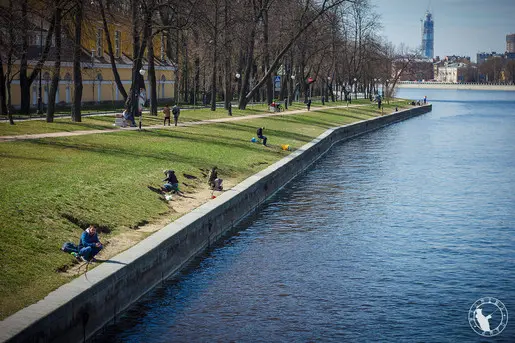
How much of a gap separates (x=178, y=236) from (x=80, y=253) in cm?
399

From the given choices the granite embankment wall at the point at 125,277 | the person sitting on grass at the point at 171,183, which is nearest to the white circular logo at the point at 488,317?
the granite embankment wall at the point at 125,277

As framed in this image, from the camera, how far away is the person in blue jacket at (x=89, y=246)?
19547 mm

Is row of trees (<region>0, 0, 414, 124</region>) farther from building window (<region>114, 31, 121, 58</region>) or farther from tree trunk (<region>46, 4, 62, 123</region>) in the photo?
building window (<region>114, 31, 121, 58</region>)

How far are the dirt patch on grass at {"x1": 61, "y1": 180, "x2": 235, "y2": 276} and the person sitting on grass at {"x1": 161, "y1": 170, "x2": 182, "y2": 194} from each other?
29 cm

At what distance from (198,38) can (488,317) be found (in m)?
56.6

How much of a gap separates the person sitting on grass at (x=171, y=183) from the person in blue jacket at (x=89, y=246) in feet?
32.4

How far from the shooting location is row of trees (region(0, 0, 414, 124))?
48344 mm

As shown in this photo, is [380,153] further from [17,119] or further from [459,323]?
[459,323]

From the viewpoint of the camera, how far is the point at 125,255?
20.0 metres

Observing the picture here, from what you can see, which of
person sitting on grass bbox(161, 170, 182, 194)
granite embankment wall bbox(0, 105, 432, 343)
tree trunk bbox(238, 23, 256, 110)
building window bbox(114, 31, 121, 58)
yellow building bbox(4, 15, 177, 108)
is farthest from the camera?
building window bbox(114, 31, 121, 58)

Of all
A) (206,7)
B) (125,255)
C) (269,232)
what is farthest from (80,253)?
(206,7)

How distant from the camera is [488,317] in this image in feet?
65.3

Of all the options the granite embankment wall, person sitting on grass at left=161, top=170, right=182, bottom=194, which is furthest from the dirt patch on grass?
the granite embankment wall

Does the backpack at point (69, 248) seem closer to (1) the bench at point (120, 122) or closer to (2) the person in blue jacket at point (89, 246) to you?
(2) the person in blue jacket at point (89, 246)
